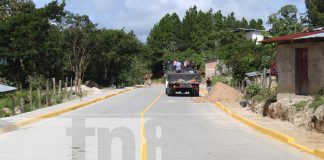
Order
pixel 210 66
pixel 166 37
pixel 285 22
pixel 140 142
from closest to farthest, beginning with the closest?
pixel 140 142 → pixel 285 22 → pixel 210 66 → pixel 166 37

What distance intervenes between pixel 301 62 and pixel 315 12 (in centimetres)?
4054

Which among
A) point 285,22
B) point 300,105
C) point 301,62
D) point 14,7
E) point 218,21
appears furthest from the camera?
point 218,21

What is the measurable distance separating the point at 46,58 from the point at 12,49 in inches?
186

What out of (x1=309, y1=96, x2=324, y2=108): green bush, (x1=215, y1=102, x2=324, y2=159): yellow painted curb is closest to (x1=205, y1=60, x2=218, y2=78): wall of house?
(x1=215, y1=102, x2=324, y2=159): yellow painted curb

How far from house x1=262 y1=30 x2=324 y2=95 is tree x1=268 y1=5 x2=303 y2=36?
17.9 metres

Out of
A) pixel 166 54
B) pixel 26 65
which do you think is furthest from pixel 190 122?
pixel 166 54

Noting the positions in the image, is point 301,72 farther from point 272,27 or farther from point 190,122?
point 272,27

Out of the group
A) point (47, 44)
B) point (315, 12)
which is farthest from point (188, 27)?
point (47, 44)

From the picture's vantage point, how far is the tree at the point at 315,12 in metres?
57.0

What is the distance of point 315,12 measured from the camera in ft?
194

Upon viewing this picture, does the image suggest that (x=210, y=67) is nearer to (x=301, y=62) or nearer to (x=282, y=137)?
(x=301, y=62)

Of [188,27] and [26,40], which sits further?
[188,27]

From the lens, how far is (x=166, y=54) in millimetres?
104562

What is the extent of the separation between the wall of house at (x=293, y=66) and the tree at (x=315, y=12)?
1423 inches
